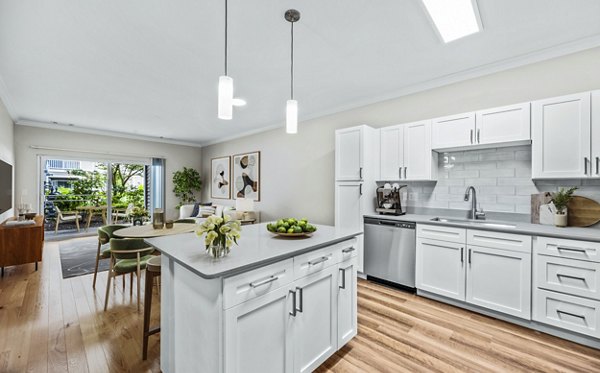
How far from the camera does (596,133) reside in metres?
2.26

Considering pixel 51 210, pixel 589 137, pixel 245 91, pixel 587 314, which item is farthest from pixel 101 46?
pixel 51 210

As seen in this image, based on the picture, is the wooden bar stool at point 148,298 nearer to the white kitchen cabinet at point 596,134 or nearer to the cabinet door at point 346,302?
the cabinet door at point 346,302

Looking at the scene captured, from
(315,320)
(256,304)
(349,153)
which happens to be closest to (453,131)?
(349,153)

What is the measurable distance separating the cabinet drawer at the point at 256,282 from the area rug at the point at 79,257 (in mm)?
3735

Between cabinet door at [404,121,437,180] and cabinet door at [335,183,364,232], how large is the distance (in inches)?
26.5

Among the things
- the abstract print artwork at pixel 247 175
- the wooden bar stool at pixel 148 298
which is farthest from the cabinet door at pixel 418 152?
the abstract print artwork at pixel 247 175

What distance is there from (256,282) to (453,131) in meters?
2.79

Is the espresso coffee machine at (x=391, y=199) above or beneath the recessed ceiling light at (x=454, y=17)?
beneath

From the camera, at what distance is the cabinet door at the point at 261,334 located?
4.19 feet

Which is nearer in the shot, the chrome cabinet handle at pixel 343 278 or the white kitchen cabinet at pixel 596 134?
the chrome cabinet handle at pixel 343 278

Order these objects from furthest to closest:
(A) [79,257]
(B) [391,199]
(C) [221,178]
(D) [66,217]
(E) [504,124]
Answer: (C) [221,178], (D) [66,217], (A) [79,257], (B) [391,199], (E) [504,124]

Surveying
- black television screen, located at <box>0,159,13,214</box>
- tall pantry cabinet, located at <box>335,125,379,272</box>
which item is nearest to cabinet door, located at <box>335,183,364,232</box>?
tall pantry cabinet, located at <box>335,125,379,272</box>

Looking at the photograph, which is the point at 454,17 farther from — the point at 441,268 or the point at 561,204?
the point at 441,268

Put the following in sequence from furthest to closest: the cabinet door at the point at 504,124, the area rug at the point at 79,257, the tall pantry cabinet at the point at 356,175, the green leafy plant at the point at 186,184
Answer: the green leafy plant at the point at 186,184 < the area rug at the point at 79,257 < the tall pantry cabinet at the point at 356,175 < the cabinet door at the point at 504,124
